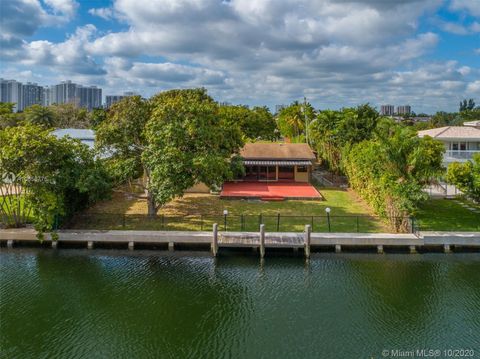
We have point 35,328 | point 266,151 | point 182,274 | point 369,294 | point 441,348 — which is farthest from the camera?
point 266,151

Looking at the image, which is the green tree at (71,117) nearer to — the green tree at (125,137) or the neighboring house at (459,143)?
the green tree at (125,137)

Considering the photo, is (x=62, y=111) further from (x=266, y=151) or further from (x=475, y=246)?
(x=475, y=246)

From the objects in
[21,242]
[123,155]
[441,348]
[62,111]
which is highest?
[62,111]

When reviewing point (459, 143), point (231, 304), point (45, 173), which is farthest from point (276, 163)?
point (231, 304)

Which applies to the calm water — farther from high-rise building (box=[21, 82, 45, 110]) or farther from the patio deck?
high-rise building (box=[21, 82, 45, 110])

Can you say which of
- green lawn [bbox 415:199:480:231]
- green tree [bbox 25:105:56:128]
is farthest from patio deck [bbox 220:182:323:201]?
green tree [bbox 25:105:56:128]

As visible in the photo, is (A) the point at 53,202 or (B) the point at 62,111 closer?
(A) the point at 53,202

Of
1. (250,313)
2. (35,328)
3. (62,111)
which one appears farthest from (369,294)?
(62,111)
